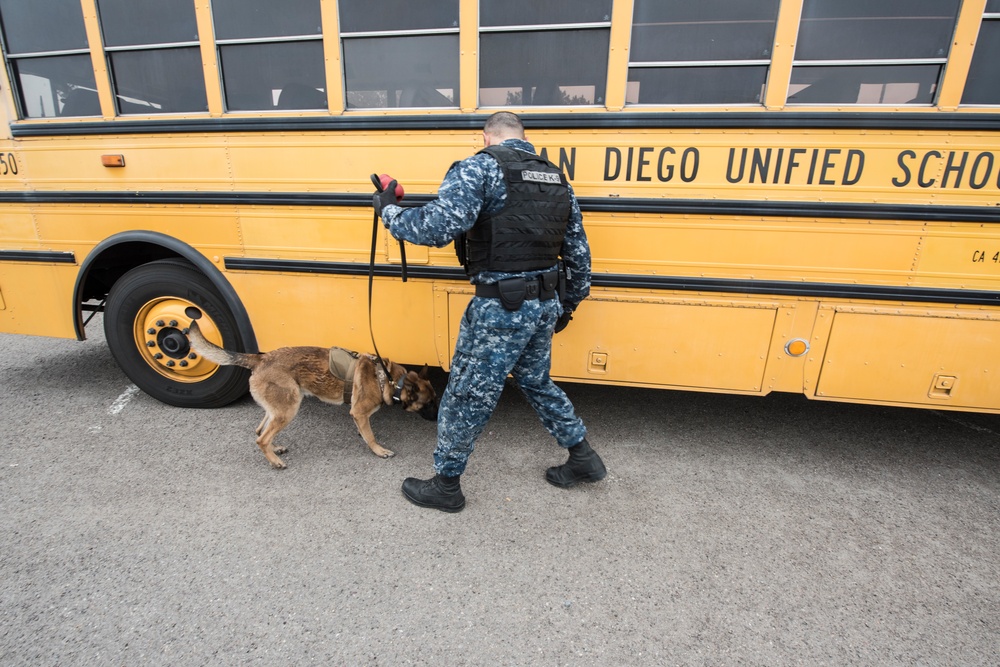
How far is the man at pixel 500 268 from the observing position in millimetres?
2000

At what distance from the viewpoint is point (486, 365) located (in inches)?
86.1

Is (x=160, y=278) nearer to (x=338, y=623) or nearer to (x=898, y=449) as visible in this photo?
(x=338, y=623)

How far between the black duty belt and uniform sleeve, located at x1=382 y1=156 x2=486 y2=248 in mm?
276

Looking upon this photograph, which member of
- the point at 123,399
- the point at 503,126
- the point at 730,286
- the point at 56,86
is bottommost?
the point at 123,399

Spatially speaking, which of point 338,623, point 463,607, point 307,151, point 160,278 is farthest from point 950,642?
point 160,278

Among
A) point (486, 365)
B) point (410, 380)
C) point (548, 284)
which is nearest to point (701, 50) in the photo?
point (548, 284)

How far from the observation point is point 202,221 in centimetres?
291

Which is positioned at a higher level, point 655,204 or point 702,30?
point 702,30

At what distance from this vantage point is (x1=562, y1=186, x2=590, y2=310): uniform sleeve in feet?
7.64

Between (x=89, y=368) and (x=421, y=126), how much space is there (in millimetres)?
3476

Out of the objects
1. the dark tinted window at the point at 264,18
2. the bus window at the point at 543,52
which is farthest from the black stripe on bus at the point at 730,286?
the dark tinted window at the point at 264,18

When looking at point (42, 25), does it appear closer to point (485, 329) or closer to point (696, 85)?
point (485, 329)

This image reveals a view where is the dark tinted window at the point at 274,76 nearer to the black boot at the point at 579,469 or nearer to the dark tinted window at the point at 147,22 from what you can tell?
the dark tinted window at the point at 147,22

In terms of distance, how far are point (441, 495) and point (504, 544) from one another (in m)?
0.38
